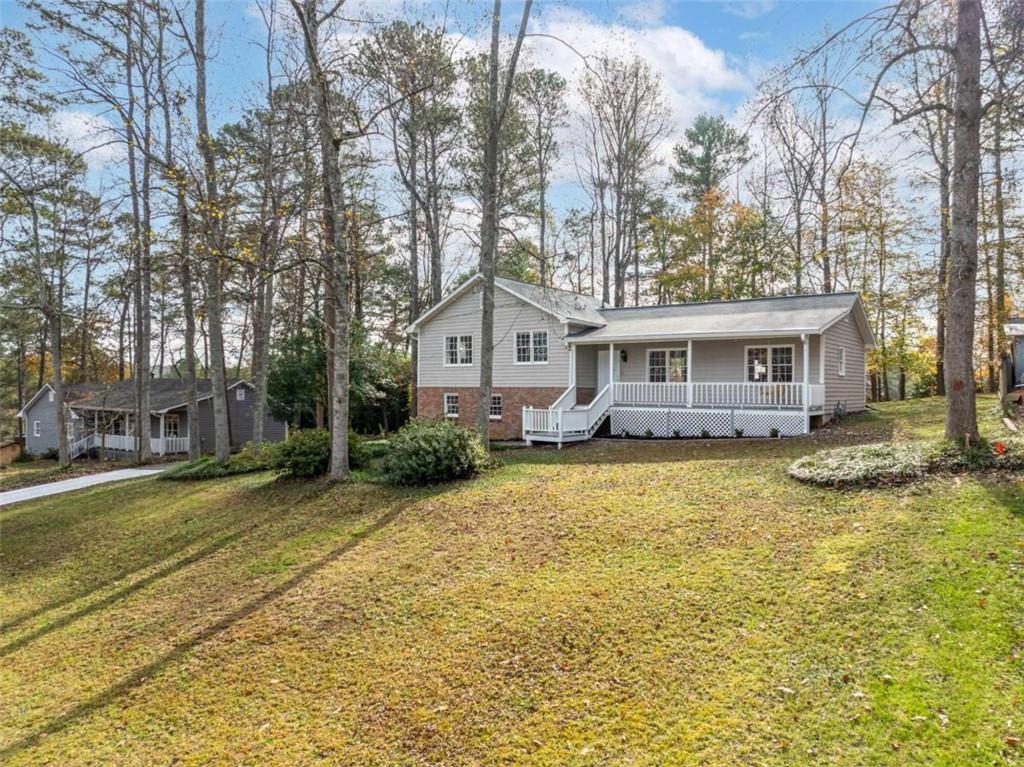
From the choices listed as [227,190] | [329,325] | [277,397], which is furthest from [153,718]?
[277,397]

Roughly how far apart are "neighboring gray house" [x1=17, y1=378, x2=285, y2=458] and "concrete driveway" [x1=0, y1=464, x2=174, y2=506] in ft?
34.3

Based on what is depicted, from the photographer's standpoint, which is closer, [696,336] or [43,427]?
[696,336]

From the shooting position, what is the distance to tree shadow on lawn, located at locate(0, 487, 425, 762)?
4.34 metres

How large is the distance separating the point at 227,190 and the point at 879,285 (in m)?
25.3

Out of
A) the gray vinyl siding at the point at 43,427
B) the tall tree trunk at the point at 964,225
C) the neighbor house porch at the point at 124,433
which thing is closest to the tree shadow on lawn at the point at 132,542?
the tall tree trunk at the point at 964,225

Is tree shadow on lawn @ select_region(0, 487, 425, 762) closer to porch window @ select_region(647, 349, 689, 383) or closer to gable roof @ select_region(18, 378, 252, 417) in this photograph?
porch window @ select_region(647, 349, 689, 383)

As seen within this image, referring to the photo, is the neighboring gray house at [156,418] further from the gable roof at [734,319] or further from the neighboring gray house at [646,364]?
the gable roof at [734,319]

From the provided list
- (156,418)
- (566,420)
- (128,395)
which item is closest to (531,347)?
(566,420)

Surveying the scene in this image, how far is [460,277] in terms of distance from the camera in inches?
1122

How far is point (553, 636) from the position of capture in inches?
191

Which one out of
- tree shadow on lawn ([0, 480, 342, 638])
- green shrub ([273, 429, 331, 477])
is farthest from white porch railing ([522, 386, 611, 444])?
tree shadow on lawn ([0, 480, 342, 638])

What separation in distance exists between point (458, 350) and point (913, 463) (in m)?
14.3

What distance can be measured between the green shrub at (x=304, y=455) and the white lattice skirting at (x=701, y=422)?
849 cm

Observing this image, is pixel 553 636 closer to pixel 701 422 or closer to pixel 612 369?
pixel 701 422
